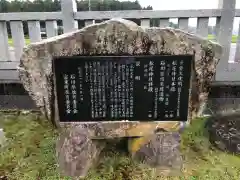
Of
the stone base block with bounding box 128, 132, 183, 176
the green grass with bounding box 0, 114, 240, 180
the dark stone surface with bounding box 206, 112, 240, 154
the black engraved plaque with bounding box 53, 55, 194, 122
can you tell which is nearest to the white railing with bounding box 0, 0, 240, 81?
the dark stone surface with bounding box 206, 112, 240, 154

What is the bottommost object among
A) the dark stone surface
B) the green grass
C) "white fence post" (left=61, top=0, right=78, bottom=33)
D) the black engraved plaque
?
the green grass

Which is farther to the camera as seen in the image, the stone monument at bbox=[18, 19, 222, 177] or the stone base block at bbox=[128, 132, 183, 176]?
the stone base block at bbox=[128, 132, 183, 176]

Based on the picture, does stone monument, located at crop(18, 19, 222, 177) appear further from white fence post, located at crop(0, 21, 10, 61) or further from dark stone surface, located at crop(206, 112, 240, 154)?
white fence post, located at crop(0, 21, 10, 61)

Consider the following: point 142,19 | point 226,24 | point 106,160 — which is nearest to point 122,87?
point 106,160

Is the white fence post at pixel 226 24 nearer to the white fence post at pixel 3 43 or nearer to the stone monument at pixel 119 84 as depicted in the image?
the stone monument at pixel 119 84

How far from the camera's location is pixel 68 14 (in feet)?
16.0

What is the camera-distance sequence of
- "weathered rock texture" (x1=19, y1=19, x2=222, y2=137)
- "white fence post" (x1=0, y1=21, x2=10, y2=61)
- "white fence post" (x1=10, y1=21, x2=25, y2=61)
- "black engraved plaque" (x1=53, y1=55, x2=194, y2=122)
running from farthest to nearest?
"white fence post" (x1=0, y1=21, x2=10, y2=61) < "white fence post" (x1=10, y1=21, x2=25, y2=61) < "black engraved plaque" (x1=53, y1=55, x2=194, y2=122) < "weathered rock texture" (x1=19, y1=19, x2=222, y2=137)

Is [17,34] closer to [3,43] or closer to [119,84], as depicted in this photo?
[3,43]

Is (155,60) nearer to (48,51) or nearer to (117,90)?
(117,90)

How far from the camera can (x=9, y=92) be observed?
5.56m

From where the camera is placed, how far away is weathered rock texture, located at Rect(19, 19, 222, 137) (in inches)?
126

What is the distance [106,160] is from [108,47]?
1.73 meters

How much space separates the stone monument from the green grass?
236mm

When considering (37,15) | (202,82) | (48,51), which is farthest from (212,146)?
(37,15)
